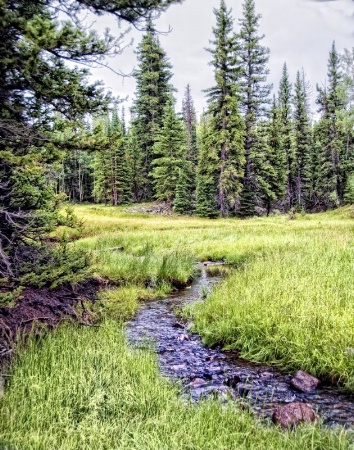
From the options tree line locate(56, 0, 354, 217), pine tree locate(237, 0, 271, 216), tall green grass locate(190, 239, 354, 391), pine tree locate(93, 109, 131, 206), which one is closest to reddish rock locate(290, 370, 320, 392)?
tall green grass locate(190, 239, 354, 391)

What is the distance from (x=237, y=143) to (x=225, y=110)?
3.77 metres

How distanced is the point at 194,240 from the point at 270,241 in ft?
14.7

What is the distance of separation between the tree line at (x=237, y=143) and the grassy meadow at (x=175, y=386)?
28793 millimetres

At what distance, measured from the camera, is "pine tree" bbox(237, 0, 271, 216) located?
137 feet

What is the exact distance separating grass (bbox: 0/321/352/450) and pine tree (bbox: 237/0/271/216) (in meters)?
38.7

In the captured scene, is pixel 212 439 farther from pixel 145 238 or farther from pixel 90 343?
pixel 145 238

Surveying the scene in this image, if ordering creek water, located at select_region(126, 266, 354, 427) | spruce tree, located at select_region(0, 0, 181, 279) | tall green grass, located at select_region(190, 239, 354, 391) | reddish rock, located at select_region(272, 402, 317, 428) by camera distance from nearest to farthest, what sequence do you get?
1. reddish rock, located at select_region(272, 402, 317, 428)
2. spruce tree, located at select_region(0, 0, 181, 279)
3. creek water, located at select_region(126, 266, 354, 427)
4. tall green grass, located at select_region(190, 239, 354, 391)

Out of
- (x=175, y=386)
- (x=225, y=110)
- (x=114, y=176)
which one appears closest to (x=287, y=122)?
(x=225, y=110)

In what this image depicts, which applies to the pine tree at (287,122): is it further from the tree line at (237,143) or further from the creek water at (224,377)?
the creek water at (224,377)

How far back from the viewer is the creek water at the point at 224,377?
4.57 meters

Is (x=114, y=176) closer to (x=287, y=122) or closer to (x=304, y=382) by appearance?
(x=287, y=122)

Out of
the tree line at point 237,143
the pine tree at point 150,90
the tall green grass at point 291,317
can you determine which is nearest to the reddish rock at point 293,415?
the tall green grass at point 291,317

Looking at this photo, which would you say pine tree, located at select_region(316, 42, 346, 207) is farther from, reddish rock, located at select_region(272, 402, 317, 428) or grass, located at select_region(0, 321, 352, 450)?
grass, located at select_region(0, 321, 352, 450)

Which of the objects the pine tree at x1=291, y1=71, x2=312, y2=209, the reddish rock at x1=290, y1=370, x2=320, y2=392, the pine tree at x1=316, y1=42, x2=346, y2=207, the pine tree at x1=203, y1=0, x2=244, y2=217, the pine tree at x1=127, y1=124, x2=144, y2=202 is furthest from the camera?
the pine tree at x1=291, y1=71, x2=312, y2=209
